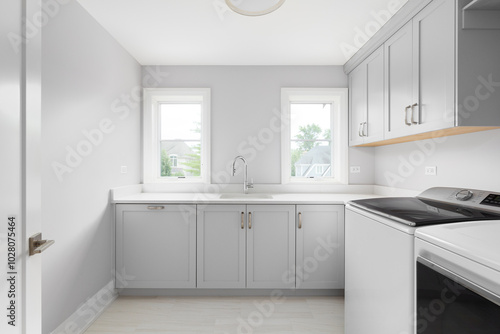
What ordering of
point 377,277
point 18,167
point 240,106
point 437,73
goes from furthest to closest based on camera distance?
point 240,106 → point 437,73 → point 377,277 → point 18,167

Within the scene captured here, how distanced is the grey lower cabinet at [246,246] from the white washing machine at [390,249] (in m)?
0.75

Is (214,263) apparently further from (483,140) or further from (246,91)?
(483,140)

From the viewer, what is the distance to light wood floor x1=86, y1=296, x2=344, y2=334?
1.94 metres

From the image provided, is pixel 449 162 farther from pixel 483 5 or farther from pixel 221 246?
pixel 221 246

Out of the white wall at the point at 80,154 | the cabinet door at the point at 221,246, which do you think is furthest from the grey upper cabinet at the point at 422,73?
the white wall at the point at 80,154

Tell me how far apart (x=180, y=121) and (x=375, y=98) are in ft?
7.06

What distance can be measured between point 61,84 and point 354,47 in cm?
252

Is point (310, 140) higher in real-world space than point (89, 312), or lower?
higher

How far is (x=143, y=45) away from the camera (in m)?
2.45

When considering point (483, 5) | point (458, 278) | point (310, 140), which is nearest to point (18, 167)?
point (458, 278)

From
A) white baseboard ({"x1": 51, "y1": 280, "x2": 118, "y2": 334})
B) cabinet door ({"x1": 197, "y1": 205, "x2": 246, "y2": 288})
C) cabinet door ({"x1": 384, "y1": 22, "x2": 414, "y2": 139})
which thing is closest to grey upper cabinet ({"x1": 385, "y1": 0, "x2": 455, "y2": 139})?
cabinet door ({"x1": 384, "y1": 22, "x2": 414, "y2": 139})

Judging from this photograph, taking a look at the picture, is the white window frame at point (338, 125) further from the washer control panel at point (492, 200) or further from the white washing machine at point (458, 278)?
the white washing machine at point (458, 278)

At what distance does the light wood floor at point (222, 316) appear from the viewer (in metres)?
1.94

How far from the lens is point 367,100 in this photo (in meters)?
2.43
